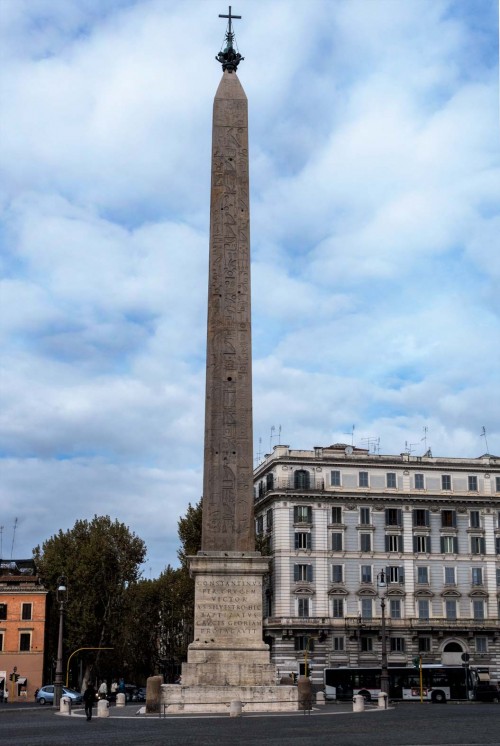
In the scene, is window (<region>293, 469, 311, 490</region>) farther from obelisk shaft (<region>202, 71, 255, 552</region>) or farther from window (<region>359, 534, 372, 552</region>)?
obelisk shaft (<region>202, 71, 255, 552</region>)

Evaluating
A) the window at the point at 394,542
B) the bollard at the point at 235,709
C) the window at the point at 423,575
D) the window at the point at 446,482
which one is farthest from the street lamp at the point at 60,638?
the window at the point at 446,482

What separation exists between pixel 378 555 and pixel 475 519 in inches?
278

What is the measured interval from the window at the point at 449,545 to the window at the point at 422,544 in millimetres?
934

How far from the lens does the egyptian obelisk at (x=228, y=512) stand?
89.4 feet

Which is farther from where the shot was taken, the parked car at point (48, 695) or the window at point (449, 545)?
the window at point (449, 545)

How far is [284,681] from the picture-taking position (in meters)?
31.4

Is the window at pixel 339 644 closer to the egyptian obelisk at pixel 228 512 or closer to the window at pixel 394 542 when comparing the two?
the window at pixel 394 542

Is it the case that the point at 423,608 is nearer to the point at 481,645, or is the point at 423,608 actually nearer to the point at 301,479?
the point at 481,645

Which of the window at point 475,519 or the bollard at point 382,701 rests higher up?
the window at point 475,519

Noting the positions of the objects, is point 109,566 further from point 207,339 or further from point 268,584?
point 207,339

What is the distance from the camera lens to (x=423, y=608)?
221 feet

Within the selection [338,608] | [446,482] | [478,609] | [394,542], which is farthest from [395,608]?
[446,482]

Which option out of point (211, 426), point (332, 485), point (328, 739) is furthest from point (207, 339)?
point (332, 485)

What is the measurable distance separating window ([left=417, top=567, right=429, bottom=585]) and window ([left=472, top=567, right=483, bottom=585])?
3.16 metres
